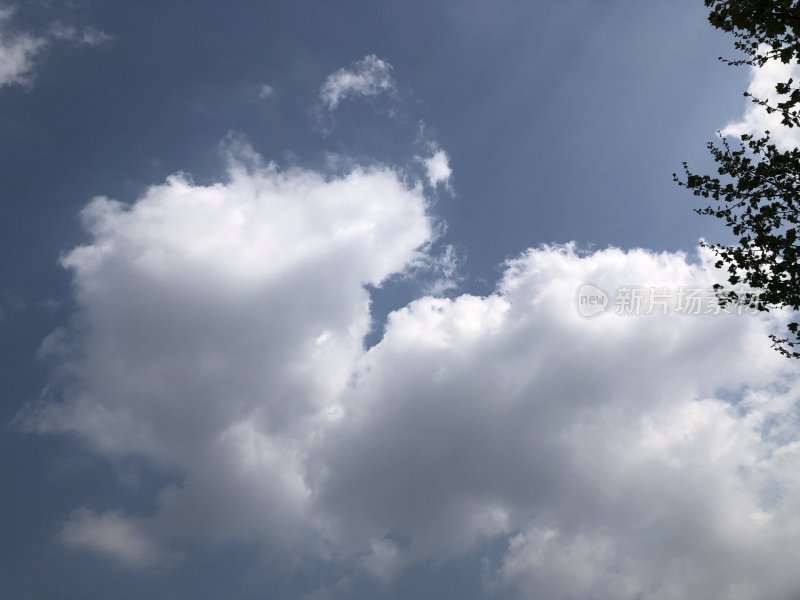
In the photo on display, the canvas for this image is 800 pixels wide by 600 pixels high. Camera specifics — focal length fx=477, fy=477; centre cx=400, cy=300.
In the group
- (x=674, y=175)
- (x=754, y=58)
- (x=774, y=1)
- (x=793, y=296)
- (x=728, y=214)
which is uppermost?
(x=754, y=58)

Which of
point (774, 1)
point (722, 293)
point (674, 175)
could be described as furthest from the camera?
point (674, 175)

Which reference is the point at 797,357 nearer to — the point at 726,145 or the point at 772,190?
the point at 772,190

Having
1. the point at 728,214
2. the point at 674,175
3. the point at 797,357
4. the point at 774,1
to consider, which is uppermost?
the point at 774,1

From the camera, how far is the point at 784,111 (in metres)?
12.1

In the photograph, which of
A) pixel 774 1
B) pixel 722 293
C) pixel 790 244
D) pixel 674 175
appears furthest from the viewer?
pixel 674 175

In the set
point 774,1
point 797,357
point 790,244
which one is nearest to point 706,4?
point 774,1

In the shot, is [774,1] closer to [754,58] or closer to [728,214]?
[754,58]

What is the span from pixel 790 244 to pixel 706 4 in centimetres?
595

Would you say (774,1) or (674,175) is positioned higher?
(774,1)

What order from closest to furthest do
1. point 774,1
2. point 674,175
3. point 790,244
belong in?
point 774,1
point 790,244
point 674,175

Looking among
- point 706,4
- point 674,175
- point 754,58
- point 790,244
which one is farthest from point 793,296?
point 706,4

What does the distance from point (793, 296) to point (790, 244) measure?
4.16 ft

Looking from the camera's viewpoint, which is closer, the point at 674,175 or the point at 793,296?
the point at 793,296

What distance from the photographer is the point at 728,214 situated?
1255 cm
